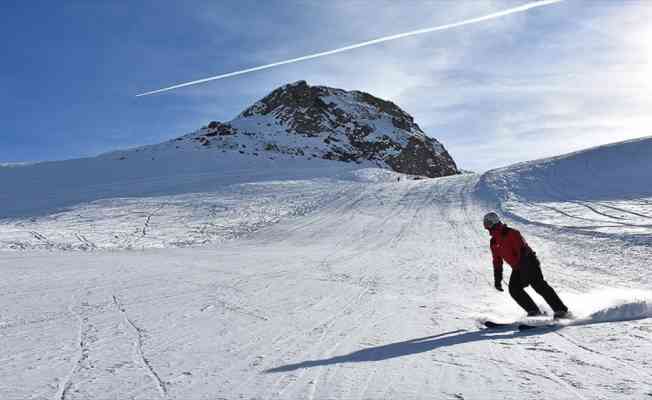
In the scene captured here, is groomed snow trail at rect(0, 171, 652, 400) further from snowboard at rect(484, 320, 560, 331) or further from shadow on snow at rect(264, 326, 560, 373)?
snowboard at rect(484, 320, 560, 331)

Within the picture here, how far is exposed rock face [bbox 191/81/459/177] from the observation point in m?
59.4

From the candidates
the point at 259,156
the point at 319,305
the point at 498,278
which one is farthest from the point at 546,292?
the point at 259,156

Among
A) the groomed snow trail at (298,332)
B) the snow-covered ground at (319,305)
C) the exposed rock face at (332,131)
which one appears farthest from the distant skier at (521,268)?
the exposed rock face at (332,131)

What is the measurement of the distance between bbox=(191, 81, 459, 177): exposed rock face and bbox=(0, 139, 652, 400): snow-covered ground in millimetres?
35904

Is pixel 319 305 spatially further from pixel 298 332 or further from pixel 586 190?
pixel 586 190

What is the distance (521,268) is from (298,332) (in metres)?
2.89

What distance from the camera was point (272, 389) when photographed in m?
3.73

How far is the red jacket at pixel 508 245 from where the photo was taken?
20.6 feet

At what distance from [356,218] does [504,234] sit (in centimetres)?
1529

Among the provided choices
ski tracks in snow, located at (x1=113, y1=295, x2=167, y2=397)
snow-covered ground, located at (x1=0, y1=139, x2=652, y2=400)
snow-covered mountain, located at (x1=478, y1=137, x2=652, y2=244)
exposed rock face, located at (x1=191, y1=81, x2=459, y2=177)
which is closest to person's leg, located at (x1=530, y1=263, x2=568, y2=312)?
snow-covered ground, located at (x1=0, y1=139, x2=652, y2=400)

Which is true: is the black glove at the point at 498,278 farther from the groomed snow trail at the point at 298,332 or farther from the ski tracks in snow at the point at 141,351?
the ski tracks in snow at the point at 141,351

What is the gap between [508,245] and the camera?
6.32 metres

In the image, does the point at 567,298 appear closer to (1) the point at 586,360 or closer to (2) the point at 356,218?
(1) the point at 586,360

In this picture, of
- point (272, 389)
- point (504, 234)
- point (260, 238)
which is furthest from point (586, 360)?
point (260, 238)
